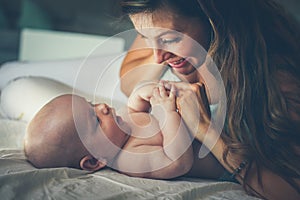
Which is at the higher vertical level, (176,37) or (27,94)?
(176,37)

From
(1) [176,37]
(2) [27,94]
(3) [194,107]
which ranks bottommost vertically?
(2) [27,94]

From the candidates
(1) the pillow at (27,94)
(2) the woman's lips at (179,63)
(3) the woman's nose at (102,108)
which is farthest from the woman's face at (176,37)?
(1) the pillow at (27,94)

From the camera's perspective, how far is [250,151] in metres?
0.60

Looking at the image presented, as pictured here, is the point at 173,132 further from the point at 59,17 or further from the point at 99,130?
the point at 59,17

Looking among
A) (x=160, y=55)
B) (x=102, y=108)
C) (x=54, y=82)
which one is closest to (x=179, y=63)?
(x=160, y=55)

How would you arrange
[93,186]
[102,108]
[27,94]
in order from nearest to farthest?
1. [93,186]
2. [102,108]
3. [27,94]

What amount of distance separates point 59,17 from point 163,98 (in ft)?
1.72

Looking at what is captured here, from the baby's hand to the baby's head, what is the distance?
0.07 m

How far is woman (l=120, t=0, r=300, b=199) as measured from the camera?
0.60 meters

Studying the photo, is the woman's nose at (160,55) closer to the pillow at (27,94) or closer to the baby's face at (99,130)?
the baby's face at (99,130)

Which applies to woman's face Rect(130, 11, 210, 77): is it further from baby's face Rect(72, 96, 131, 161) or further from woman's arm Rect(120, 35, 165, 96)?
baby's face Rect(72, 96, 131, 161)

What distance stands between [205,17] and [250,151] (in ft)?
0.71

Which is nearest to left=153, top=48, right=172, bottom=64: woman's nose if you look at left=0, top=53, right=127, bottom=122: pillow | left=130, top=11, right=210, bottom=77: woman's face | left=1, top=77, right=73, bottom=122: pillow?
left=130, top=11, right=210, bottom=77: woman's face

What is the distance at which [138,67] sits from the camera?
73 centimetres
